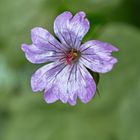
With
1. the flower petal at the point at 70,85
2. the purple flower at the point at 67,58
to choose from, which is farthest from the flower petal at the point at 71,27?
the flower petal at the point at 70,85

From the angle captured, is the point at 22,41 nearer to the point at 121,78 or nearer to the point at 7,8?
the point at 7,8

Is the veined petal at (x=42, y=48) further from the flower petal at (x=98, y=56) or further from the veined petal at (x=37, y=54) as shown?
the flower petal at (x=98, y=56)

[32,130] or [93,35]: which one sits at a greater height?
[93,35]

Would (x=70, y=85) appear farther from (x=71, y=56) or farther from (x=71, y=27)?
(x=71, y=27)

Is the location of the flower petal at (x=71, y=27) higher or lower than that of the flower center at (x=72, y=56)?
higher

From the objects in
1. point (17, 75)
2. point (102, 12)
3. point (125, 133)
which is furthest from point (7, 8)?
point (125, 133)
